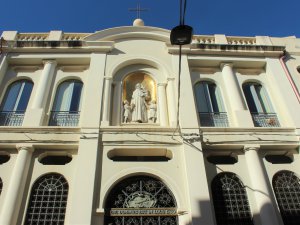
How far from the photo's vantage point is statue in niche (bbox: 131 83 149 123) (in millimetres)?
12049

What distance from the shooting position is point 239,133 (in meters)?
11.4

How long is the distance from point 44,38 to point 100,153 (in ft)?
21.8

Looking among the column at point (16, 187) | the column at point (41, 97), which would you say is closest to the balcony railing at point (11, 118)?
the column at point (41, 97)

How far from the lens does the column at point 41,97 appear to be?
11.4m

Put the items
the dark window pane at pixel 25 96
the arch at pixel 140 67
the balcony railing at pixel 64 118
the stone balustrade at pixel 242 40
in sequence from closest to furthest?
1. the balcony railing at pixel 64 118
2. the dark window pane at pixel 25 96
3. the arch at pixel 140 67
4. the stone balustrade at pixel 242 40

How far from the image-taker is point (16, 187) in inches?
380

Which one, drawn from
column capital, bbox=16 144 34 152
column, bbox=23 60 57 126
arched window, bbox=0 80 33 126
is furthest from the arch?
column capital, bbox=16 144 34 152

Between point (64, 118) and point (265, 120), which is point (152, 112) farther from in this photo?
point (265, 120)

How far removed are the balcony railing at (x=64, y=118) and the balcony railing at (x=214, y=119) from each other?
4484 mm

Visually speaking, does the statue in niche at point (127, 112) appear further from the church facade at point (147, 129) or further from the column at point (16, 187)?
the column at point (16, 187)

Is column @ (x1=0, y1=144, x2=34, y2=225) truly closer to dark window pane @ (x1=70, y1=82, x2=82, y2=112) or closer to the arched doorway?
dark window pane @ (x1=70, y1=82, x2=82, y2=112)

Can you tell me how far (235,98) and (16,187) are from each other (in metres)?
8.02

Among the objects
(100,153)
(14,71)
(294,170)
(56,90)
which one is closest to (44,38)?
(14,71)

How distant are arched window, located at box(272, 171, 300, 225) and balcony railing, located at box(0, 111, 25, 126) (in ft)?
28.7
